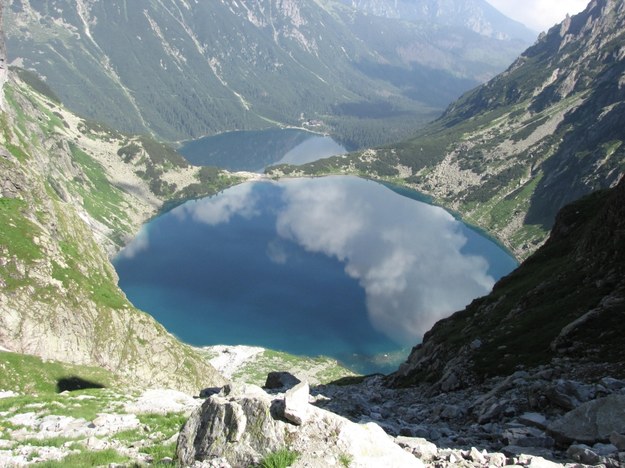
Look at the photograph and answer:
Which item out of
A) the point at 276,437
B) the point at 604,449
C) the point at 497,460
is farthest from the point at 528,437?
the point at 276,437

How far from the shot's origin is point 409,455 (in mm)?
16531

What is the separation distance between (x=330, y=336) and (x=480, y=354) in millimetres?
127227

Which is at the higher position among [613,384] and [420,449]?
[613,384]

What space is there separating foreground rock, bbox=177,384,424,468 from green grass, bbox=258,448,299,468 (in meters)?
0.24

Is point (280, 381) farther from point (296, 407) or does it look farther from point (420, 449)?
point (296, 407)

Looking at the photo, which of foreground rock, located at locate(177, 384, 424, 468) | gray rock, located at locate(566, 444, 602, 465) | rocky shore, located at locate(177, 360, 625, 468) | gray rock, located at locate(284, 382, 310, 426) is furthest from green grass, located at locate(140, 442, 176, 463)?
gray rock, located at locate(566, 444, 602, 465)

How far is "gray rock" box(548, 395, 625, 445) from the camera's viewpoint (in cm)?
1852

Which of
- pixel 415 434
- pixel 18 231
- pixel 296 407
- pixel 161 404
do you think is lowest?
pixel 296 407

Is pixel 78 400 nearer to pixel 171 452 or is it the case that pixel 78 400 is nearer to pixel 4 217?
pixel 171 452

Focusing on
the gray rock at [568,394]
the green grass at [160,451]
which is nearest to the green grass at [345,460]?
the green grass at [160,451]

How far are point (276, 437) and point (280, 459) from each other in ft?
3.68

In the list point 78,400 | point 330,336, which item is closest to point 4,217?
point 78,400

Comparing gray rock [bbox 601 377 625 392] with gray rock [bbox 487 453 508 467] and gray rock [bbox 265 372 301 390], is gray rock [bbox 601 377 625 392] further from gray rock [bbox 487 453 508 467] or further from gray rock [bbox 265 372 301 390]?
gray rock [bbox 265 372 301 390]

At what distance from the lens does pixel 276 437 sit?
51.0ft
